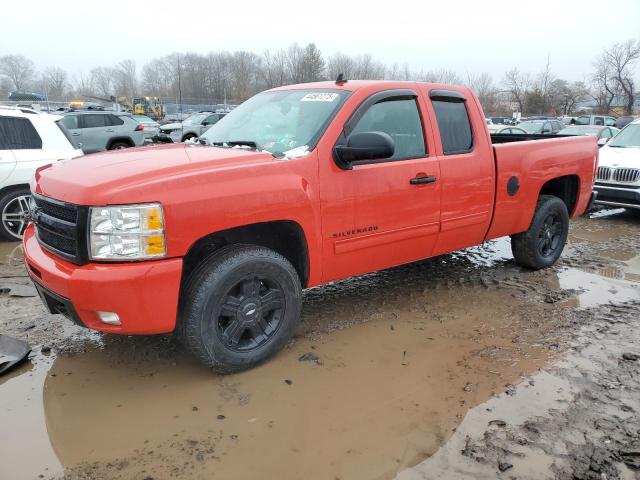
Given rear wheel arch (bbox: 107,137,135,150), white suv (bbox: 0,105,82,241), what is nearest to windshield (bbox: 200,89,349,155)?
white suv (bbox: 0,105,82,241)

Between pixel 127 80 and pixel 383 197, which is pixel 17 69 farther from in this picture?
pixel 383 197

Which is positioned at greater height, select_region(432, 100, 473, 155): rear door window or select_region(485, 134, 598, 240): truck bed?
select_region(432, 100, 473, 155): rear door window

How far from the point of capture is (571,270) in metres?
5.71

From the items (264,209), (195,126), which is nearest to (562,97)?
(195,126)

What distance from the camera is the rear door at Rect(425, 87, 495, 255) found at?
13.8 feet

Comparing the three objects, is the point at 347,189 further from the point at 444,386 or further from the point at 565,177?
the point at 565,177

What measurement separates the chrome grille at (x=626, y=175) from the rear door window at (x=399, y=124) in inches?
236

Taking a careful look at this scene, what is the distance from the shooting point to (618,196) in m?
8.45

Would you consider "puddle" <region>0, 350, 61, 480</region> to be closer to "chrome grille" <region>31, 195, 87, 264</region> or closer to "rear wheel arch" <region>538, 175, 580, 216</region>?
"chrome grille" <region>31, 195, 87, 264</region>

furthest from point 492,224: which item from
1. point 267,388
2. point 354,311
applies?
point 267,388

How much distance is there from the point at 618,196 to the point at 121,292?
8.40 metres

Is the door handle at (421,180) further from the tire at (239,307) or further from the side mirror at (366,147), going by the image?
the tire at (239,307)

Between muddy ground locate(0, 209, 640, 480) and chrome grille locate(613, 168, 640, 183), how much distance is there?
179 inches

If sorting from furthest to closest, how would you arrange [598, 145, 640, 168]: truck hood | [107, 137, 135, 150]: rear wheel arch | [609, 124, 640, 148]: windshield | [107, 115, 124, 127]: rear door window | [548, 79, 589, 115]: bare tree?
[548, 79, 589, 115]: bare tree
[107, 115, 124, 127]: rear door window
[107, 137, 135, 150]: rear wheel arch
[609, 124, 640, 148]: windshield
[598, 145, 640, 168]: truck hood
